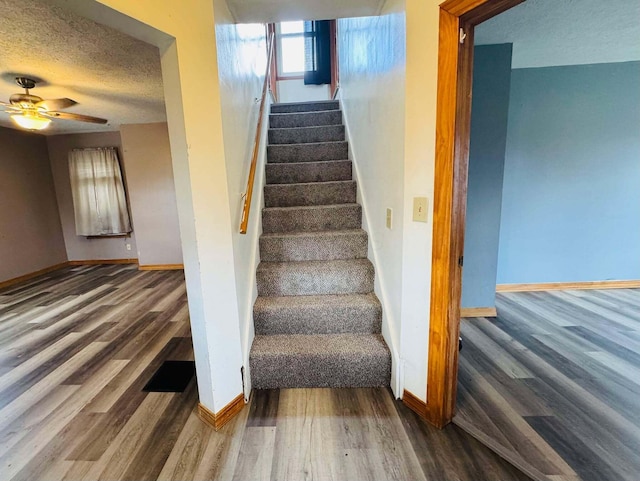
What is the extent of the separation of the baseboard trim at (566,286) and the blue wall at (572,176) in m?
0.06

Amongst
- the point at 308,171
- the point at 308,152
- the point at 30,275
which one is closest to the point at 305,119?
the point at 308,152

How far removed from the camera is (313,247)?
239 centimetres

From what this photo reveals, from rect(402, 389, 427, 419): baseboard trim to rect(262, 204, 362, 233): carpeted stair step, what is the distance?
4.52 ft

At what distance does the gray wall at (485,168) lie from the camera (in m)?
2.47

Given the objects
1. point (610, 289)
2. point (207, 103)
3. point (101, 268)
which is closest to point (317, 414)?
point (207, 103)

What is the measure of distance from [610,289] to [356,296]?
324cm

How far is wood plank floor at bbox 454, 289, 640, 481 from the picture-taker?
135 cm

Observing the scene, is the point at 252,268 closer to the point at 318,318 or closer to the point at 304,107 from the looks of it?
the point at 318,318

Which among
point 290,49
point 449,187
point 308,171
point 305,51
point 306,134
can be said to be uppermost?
point 290,49

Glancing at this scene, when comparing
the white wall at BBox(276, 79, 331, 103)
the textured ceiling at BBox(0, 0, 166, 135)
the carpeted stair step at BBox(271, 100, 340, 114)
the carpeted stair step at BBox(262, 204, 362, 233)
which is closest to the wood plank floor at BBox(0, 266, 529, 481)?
the carpeted stair step at BBox(262, 204, 362, 233)

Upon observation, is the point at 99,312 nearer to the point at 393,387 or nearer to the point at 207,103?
the point at 207,103

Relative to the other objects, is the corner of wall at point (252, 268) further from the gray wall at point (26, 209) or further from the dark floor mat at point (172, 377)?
the gray wall at point (26, 209)

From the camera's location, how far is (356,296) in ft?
7.05

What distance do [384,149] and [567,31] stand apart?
75.5 inches
